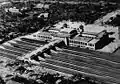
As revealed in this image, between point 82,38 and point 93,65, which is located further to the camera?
point 82,38

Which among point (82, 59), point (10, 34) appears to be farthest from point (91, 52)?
point (10, 34)

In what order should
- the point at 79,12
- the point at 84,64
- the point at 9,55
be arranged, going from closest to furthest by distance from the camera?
the point at 84,64, the point at 9,55, the point at 79,12

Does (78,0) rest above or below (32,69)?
above

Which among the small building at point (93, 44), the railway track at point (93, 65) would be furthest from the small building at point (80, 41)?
the railway track at point (93, 65)

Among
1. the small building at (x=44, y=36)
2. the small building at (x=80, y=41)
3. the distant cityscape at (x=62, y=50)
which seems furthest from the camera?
the small building at (x=44, y=36)

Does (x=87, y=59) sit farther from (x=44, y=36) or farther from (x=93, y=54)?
(x=44, y=36)

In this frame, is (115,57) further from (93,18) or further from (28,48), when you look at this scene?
(93,18)

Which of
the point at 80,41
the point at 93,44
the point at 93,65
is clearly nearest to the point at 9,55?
the point at 80,41

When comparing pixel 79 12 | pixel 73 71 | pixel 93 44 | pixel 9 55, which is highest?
pixel 79 12

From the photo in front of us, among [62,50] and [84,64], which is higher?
[62,50]

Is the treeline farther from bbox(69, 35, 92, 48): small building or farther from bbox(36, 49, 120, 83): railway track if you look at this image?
bbox(36, 49, 120, 83): railway track

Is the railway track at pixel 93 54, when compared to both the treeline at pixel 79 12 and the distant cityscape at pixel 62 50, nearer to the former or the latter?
the distant cityscape at pixel 62 50
